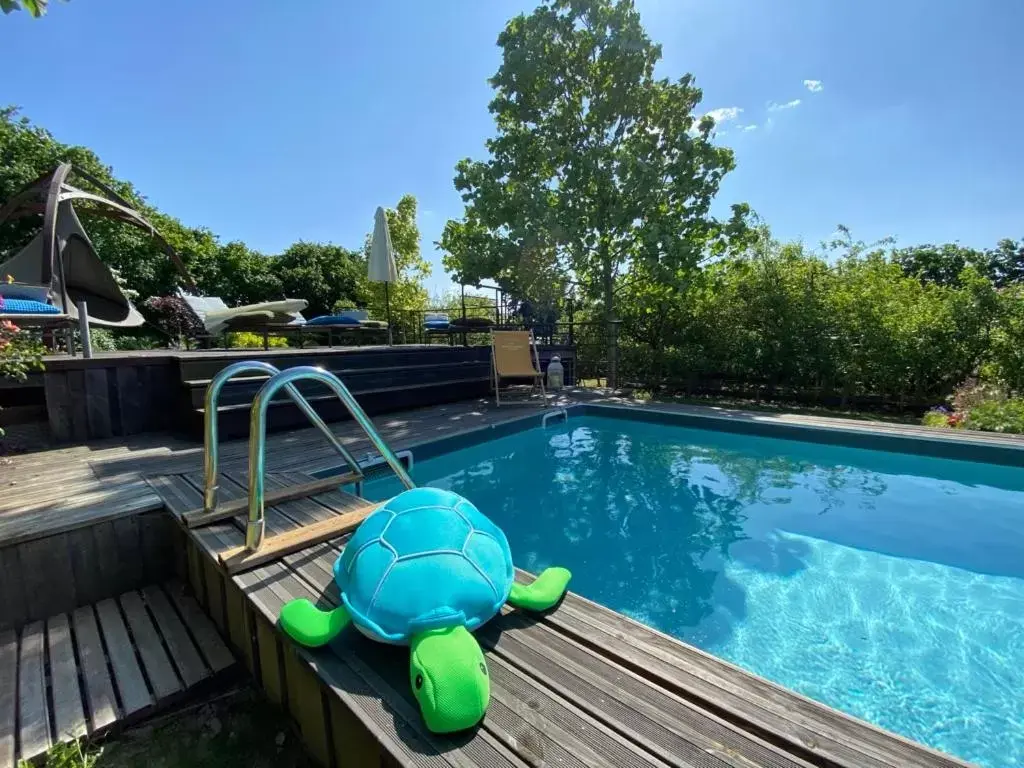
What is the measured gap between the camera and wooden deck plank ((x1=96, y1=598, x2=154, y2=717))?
1.63 m

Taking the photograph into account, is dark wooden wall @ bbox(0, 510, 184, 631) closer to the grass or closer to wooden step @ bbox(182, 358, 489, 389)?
the grass

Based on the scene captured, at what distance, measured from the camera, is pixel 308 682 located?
1396mm

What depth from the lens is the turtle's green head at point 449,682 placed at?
988 millimetres

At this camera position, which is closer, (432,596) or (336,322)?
(432,596)

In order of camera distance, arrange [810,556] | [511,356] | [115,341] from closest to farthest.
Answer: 1. [810,556]
2. [511,356]
3. [115,341]

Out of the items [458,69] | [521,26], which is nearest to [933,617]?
[521,26]

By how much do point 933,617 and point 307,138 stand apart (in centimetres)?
1521

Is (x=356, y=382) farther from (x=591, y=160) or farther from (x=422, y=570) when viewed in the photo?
(x=591, y=160)

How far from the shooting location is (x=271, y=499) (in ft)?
→ 7.78

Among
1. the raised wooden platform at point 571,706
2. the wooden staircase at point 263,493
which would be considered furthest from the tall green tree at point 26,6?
the raised wooden platform at point 571,706

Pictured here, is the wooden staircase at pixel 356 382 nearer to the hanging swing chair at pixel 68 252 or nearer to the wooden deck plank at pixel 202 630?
the wooden deck plank at pixel 202 630

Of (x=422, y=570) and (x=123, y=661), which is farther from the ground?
(x=422, y=570)

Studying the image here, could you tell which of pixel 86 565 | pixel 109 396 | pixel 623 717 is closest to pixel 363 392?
pixel 109 396

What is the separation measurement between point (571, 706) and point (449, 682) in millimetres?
315
